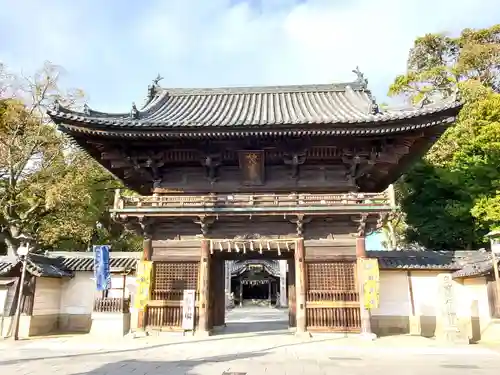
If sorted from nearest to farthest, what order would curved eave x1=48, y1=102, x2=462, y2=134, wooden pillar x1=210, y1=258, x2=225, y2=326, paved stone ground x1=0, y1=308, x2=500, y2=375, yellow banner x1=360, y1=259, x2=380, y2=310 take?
paved stone ground x1=0, y1=308, x2=500, y2=375 < curved eave x1=48, y1=102, x2=462, y2=134 < yellow banner x1=360, y1=259, x2=380, y2=310 < wooden pillar x1=210, y1=258, x2=225, y2=326

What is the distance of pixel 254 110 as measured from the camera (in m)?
19.6

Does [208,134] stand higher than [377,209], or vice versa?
[208,134]

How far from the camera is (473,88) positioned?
93.9ft

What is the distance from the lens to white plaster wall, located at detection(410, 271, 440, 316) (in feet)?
58.4

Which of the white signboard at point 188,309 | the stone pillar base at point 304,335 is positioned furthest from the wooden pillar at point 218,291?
the stone pillar base at point 304,335

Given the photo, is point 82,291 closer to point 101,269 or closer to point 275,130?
point 101,269

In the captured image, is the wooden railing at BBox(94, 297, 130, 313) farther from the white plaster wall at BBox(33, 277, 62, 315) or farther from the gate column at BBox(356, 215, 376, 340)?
the gate column at BBox(356, 215, 376, 340)

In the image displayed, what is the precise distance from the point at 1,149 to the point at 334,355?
84.1 feet

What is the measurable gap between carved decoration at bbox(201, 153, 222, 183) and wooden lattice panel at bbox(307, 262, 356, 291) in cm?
550

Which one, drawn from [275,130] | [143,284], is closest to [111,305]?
[143,284]

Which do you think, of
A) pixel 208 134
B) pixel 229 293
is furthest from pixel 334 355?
pixel 229 293

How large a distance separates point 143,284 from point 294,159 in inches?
313

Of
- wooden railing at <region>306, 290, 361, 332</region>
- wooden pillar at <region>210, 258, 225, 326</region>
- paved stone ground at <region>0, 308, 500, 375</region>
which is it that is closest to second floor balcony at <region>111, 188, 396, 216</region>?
wooden railing at <region>306, 290, 361, 332</region>

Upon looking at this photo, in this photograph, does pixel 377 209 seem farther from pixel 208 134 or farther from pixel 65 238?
pixel 65 238
